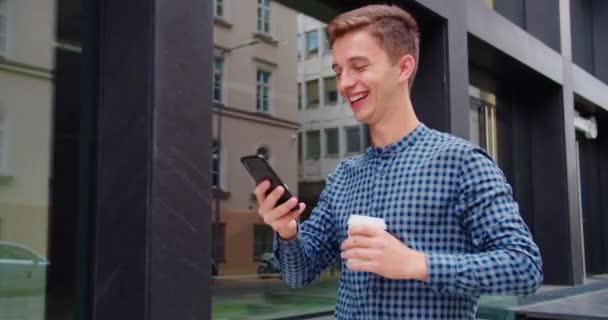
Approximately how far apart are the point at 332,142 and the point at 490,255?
5.69 meters

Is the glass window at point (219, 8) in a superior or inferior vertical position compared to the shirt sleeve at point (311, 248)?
superior

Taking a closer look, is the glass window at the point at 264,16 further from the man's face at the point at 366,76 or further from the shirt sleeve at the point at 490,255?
the shirt sleeve at the point at 490,255

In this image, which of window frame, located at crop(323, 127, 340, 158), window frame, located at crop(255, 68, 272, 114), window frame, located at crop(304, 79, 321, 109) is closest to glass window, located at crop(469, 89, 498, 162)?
window frame, located at crop(323, 127, 340, 158)

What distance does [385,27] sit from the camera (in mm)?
1779

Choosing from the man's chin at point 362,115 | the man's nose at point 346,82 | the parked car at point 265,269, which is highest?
the man's nose at point 346,82

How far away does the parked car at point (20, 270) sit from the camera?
3912mm

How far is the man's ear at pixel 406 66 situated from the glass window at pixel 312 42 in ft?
15.8

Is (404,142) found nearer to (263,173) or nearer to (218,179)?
(263,173)

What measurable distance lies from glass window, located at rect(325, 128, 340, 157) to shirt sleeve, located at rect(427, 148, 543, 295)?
5.37 m

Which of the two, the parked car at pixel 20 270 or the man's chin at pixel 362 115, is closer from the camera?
the man's chin at pixel 362 115

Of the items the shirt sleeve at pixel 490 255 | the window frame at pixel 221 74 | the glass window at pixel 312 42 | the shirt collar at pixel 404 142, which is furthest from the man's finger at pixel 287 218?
the glass window at pixel 312 42

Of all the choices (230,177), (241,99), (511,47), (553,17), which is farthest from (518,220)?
(553,17)

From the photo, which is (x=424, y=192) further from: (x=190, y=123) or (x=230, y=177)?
(x=230, y=177)

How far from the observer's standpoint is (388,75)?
1.80m
